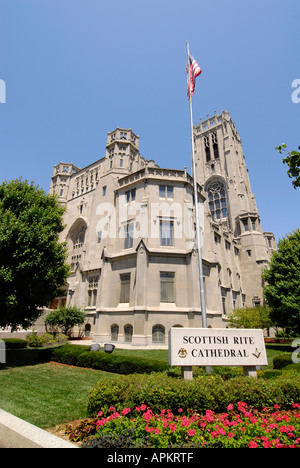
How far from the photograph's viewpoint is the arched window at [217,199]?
2301 inches

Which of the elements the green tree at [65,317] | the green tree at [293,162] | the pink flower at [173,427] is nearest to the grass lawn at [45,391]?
the pink flower at [173,427]

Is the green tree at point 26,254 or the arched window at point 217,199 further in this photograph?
the arched window at point 217,199

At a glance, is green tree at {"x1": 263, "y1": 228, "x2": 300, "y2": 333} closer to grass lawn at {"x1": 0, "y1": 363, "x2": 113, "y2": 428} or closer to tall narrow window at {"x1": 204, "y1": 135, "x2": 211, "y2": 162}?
grass lawn at {"x1": 0, "y1": 363, "x2": 113, "y2": 428}

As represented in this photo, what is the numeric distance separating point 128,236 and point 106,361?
1551cm

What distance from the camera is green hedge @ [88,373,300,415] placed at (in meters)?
6.03

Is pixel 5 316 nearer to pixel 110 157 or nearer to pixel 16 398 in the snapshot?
pixel 16 398

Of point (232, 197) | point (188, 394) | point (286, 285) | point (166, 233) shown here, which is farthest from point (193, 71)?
point (232, 197)

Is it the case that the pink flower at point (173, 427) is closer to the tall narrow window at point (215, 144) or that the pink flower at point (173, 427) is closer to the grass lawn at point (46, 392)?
the grass lawn at point (46, 392)

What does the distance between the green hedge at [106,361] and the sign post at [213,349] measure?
3633 mm

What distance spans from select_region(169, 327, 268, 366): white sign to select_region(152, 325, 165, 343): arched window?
1446cm

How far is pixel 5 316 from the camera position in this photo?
1446 centimetres

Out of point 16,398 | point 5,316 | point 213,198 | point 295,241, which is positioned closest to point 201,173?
point 213,198

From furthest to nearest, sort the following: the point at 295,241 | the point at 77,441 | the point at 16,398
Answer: the point at 295,241, the point at 16,398, the point at 77,441

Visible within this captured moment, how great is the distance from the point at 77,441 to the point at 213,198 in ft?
197
